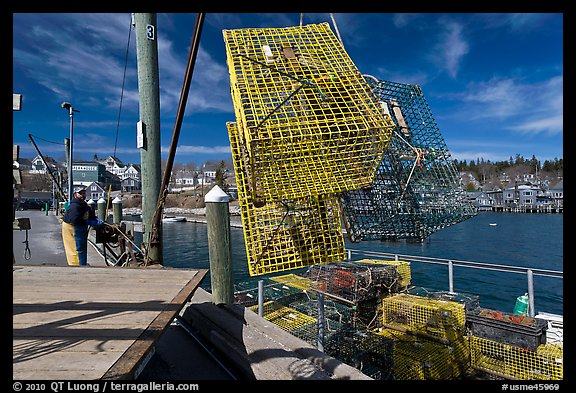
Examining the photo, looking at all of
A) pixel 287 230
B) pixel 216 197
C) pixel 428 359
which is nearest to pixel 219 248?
pixel 216 197

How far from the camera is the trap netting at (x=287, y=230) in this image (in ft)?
8.83

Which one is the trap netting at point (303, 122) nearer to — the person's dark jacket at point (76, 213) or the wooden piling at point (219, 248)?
the wooden piling at point (219, 248)

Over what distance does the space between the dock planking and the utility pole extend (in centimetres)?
125

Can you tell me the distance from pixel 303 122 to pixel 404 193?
4.51 ft

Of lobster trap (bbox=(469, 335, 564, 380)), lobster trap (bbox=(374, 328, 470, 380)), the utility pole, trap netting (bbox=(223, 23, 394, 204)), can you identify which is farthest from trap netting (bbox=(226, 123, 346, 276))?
lobster trap (bbox=(469, 335, 564, 380))

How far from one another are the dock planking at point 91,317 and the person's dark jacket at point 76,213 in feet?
5.23

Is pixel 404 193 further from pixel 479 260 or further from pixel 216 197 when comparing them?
pixel 479 260

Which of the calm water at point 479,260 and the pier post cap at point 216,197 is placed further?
the calm water at point 479,260

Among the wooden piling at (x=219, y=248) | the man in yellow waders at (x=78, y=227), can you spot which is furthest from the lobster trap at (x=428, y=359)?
the man in yellow waders at (x=78, y=227)

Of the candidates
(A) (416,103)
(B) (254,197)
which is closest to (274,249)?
(B) (254,197)

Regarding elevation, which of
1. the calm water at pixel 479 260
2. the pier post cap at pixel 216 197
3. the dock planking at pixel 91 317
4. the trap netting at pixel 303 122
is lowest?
the calm water at pixel 479 260

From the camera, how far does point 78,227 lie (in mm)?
4418

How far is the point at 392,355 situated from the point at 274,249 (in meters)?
2.81
